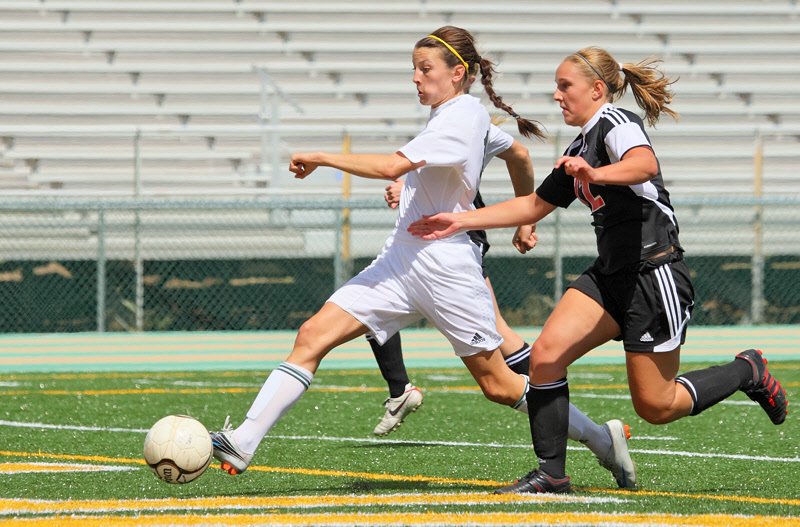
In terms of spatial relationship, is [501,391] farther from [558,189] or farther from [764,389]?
[764,389]

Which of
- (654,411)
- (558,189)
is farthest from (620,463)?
(558,189)

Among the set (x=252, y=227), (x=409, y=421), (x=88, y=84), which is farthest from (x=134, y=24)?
(x=409, y=421)

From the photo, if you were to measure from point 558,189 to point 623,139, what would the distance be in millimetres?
444

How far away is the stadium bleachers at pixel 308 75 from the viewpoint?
15.5m

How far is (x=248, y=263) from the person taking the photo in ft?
43.1

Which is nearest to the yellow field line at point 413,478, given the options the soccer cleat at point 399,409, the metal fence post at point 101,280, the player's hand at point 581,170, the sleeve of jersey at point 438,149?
the soccer cleat at point 399,409

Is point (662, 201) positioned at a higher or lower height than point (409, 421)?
higher

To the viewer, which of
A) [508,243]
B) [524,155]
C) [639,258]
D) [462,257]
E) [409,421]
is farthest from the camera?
[508,243]

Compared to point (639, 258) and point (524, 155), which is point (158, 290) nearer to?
point (524, 155)

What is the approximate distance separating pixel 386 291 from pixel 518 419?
2808 millimetres

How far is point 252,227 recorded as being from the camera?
13336mm

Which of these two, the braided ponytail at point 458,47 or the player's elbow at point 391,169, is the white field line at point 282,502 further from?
the braided ponytail at point 458,47

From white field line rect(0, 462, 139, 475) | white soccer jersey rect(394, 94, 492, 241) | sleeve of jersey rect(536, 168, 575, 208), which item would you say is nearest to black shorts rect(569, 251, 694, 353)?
sleeve of jersey rect(536, 168, 575, 208)

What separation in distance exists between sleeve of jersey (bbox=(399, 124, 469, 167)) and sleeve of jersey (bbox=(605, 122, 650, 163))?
62 cm
